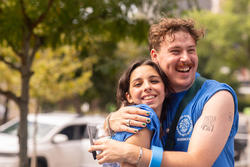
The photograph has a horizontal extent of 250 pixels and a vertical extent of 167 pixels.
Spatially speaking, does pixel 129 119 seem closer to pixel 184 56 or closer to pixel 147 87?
pixel 147 87

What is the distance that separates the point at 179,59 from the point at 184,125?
0.42 metres

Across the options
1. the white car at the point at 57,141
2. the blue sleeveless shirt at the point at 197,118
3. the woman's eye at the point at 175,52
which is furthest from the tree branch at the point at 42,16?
the white car at the point at 57,141

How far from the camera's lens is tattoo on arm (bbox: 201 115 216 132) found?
6.30 feet

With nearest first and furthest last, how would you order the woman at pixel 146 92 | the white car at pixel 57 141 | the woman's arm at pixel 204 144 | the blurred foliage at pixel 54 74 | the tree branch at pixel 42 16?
the woman's arm at pixel 204 144 → the woman at pixel 146 92 → the tree branch at pixel 42 16 → the white car at pixel 57 141 → the blurred foliage at pixel 54 74

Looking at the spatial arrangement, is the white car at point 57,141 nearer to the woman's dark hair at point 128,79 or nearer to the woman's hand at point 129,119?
the woman's dark hair at point 128,79

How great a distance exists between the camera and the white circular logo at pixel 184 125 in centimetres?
210

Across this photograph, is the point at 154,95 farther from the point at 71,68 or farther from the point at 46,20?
the point at 71,68

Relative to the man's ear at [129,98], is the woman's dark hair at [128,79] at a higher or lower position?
higher

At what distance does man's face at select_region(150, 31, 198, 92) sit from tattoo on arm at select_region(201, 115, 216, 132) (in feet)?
1.20

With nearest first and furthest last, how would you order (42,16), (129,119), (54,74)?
1. (129,119)
2. (42,16)
3. (54,74)

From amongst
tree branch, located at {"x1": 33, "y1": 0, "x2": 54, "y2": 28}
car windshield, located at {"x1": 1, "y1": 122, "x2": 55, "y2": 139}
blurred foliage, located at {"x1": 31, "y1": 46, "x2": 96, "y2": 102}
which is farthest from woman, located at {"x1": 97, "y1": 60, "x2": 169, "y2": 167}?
car windshield, located at {"x1": 1, "y1": 122, "x2": 55, "y2": 139}

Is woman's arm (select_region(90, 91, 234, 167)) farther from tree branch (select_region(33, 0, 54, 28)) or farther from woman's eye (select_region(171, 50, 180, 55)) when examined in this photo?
tree branch (select_region(33, 0, 54, 28))

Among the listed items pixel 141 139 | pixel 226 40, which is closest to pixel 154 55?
pixel 141 139

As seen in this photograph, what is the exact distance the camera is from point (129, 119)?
201 cm
